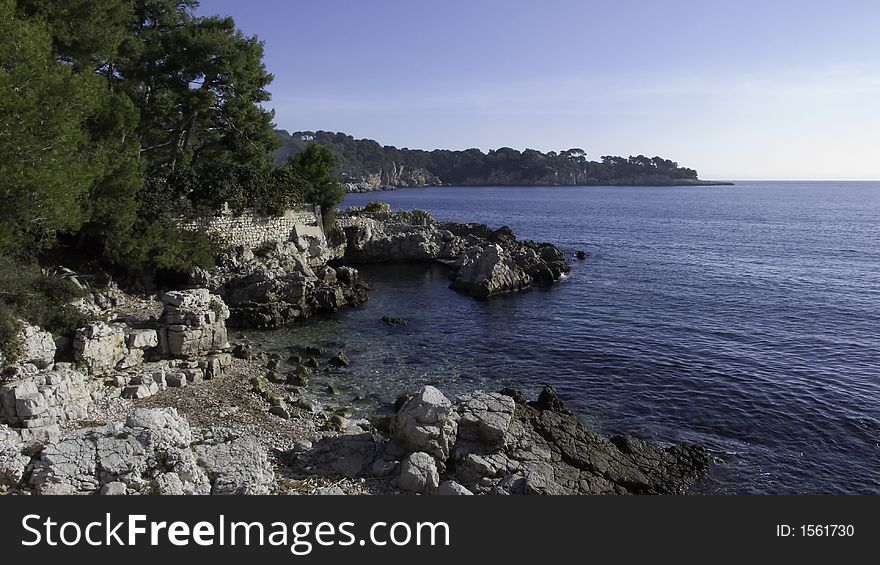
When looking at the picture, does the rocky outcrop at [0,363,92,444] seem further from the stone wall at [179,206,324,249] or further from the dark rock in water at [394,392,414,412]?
the stone wall at [179,206,324,249]

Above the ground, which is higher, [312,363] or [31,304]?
[31,304]

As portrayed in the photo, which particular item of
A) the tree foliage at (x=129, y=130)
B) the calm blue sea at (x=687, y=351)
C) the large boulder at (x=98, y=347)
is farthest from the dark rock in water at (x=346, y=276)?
the large boulder at (x=98, y=347)

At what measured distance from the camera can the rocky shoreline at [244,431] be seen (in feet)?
44.2

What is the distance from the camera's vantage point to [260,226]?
1719 inches

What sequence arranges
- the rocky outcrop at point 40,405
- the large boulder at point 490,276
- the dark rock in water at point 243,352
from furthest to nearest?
the large boulder at point 490,276 → the dark rock in water at point 243,352 → the rocky outcrop at point 40,405

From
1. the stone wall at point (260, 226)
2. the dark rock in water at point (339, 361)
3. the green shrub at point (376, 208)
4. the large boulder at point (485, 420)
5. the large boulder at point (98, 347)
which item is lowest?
the dark rock in water at point (339, 361)

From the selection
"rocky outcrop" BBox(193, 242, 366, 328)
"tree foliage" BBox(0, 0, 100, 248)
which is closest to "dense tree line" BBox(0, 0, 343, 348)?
"tree foliage" BBox(0, 0, 100, 248)

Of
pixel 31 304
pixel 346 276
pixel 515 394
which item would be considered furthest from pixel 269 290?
pixel 515 394

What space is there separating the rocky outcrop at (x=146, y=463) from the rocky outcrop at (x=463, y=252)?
94.3 ft

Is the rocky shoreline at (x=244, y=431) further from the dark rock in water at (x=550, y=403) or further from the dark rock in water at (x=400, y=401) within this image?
the dark rock in water at (x=400, y=401)

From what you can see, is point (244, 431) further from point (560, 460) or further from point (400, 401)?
point (560, 460)

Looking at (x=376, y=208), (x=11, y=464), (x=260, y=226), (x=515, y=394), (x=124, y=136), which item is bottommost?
(x=515, y=394)

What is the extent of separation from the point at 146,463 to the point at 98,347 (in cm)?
997

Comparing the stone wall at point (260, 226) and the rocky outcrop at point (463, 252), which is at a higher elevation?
the stone wall at point (260, 226)
